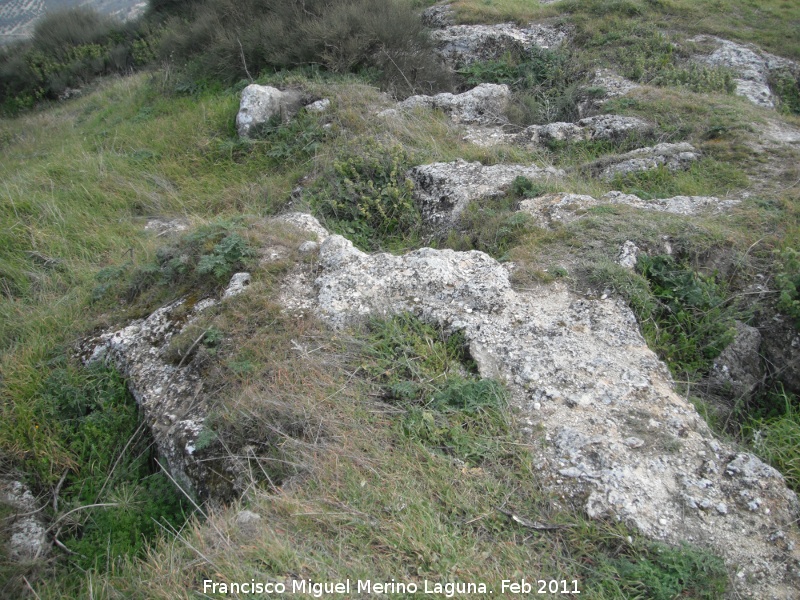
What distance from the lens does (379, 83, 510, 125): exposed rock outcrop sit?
22.1 feet

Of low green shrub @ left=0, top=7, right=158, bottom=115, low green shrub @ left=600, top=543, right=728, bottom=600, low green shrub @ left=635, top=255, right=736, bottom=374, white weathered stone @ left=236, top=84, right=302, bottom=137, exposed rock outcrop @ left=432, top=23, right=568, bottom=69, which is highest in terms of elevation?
low green shrub @ left=0, top=7, right=158, bottom=115

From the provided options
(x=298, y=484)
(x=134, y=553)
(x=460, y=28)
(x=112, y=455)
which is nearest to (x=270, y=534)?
(x=298, y=484)

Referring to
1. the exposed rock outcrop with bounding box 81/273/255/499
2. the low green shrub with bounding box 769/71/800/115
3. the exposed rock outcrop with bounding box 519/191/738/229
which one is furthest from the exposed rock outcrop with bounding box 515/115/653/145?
the exposed rock outcrop with bounding box 81/273/255/499

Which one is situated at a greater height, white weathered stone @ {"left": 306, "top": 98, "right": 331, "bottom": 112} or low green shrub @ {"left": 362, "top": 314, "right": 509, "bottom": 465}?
white weathered stone @ {"left": 306, "top": 98, "right": 331, "bottom": 112}

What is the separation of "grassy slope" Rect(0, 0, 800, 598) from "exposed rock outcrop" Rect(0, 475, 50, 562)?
0.16 m

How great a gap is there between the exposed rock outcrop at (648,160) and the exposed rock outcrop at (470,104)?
1.74m

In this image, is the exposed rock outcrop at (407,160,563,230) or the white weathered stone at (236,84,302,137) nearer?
the exposed rock outcrop at (407,160,563,230)

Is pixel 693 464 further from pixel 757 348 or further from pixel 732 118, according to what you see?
pixel 732 118

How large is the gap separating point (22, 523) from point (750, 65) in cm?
969

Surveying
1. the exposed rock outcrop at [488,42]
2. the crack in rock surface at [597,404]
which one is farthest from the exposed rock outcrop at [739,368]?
the exposed rock outcrop at [488,42]

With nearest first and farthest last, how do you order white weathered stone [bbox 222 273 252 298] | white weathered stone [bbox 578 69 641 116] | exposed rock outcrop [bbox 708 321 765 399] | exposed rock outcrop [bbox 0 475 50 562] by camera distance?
exposed rock outcrop [bbox 0 475 50 562] → exposed rock outcrop [bbox 708 321 765 399] → white weathered stone [bbox 222 273 252 298] → white weathered stone [bbox 578 69 641 116]

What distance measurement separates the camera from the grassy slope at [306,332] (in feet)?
7.28

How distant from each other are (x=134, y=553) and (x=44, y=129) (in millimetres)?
9410

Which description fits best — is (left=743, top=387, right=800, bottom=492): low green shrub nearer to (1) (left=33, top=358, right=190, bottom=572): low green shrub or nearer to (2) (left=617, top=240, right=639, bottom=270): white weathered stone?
(2) (left=617, top=240, right=639, bottom=270): white weathered stone
